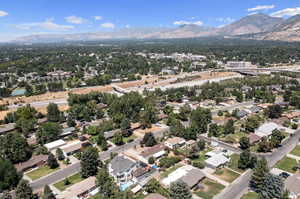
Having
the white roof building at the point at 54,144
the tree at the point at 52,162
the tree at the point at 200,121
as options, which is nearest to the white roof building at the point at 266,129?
the tree at the point at 200,121

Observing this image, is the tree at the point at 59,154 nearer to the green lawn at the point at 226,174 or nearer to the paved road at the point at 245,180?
the green lawn at the point at 226,174

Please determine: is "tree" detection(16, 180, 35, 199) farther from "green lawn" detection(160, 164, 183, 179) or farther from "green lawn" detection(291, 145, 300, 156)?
"green lawn" detection(291, 145, 300, 156)

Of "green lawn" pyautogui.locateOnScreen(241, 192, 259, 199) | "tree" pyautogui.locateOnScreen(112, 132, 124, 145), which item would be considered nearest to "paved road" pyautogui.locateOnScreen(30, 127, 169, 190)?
"tree" pyautogui.locateOnScreen(112, 132, 124, 145)

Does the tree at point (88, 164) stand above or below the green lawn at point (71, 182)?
above

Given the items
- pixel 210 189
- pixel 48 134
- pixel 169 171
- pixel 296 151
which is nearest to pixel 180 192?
pixel 210 189

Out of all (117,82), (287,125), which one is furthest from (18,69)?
(287,125)

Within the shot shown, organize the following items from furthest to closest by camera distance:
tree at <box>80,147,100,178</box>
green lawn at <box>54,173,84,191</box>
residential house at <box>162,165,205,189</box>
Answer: tree at <box>80,147,100,178</box> → green lawn at <box>54,173,84,191</box> → residential house at <box>162,165,205,189</box>
